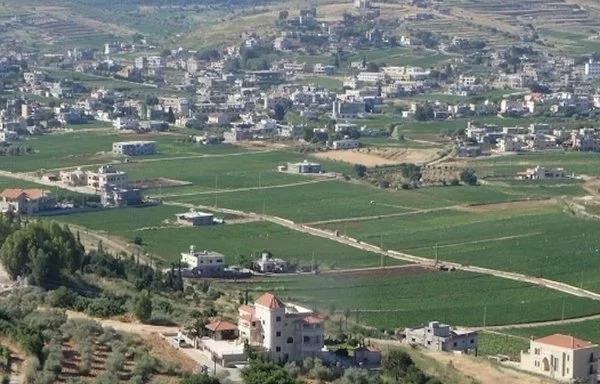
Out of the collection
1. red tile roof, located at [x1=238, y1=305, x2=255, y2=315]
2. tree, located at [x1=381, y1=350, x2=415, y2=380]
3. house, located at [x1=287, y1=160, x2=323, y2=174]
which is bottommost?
house, located at [x1=287, y1=160, x2=323, y2=174]

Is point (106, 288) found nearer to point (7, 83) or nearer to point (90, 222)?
point (90, 222)

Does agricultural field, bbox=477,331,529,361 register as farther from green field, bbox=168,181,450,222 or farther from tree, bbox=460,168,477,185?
tree, bbox=460,168,477,185

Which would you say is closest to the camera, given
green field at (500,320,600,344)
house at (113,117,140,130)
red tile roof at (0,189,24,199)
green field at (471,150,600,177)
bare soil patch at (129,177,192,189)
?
green field at (500,320,600,344)

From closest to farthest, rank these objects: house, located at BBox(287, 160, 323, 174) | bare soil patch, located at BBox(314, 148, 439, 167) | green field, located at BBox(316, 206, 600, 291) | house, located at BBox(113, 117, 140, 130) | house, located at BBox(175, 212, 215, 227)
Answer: green field, located at BBox(316, 206, 600, 291), house, located at BBox(175, 212, 215, 227), house, located at BBox(287, 160, 323, 174), bare soil patch, located at BBox(314, 148, 439, 167), house, located at BBox(113, 117, 140, 130)

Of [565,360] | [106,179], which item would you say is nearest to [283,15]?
[106,179]

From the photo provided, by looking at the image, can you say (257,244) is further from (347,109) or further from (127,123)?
(347,109)

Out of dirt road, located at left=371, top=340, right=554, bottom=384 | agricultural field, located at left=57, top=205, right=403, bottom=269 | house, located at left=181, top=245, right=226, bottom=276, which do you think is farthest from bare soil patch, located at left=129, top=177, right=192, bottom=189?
dirt road, located at left=371, top=340, right=554, bottom=384
